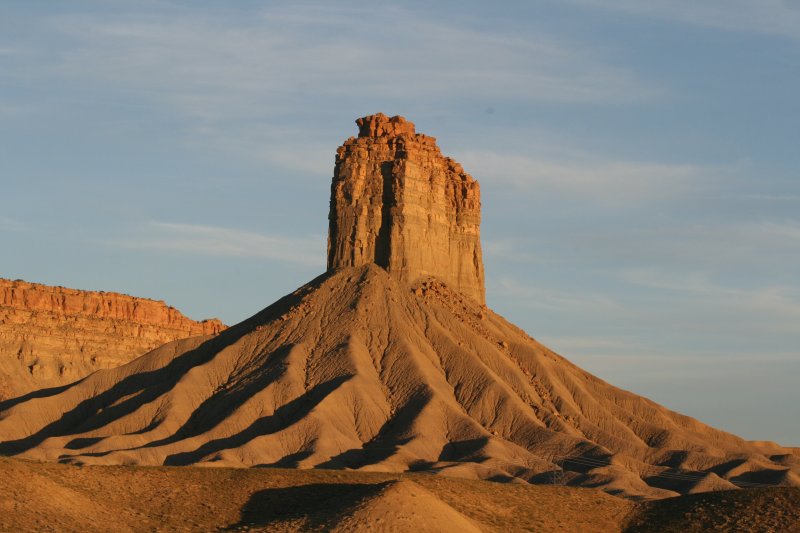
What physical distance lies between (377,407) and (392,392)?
4.51m

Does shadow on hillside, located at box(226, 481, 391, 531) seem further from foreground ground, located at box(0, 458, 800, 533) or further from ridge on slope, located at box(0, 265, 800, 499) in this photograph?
ridge on slope, located at box(0, 265, 800, 499)

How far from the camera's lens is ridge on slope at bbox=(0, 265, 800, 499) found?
147m

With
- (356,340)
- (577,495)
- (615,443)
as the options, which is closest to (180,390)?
(356,340)

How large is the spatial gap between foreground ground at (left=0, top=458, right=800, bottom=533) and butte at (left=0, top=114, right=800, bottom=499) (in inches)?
1105

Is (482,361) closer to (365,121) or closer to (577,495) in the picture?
(365,121)

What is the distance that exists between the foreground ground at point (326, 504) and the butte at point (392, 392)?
2807cm

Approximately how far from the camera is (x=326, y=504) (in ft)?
328

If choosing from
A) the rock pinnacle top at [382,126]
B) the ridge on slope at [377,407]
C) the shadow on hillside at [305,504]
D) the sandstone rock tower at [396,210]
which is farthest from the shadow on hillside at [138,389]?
the shadow on hillside at [305,504]

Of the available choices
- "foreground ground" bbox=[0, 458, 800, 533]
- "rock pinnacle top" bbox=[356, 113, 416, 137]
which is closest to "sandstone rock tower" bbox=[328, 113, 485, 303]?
"rock pinnacle top" bbox=[356, 113, 416, 137]

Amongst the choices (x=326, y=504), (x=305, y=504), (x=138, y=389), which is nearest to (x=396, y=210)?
(x=138, y=389)

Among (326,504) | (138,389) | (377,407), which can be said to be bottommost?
(326,504)

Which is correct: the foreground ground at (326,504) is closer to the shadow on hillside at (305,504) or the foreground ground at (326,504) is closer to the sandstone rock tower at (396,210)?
the shadow on hillside at (305,504)

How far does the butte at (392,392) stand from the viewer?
148 meters

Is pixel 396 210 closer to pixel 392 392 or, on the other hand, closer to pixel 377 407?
pixel 392 392
